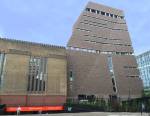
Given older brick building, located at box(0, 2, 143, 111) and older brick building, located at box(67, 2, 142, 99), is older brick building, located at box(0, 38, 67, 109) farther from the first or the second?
older brick building, located at box(67, 2, 142, 99)

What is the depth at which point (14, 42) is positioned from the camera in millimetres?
60531

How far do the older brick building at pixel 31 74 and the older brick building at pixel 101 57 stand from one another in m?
11.5

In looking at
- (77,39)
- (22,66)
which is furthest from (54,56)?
(77,39)

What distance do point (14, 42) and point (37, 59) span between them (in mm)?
7832

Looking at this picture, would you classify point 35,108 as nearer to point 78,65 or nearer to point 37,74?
point 37,74

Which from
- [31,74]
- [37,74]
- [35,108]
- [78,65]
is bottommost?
[35,108]

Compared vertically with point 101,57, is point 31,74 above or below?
below

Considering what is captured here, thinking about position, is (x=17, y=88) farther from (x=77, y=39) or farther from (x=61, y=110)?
(x=77, y=39)

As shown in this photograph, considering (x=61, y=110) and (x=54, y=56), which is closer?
(x=61, y=110)

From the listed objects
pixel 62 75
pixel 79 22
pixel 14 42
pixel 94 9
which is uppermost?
pixel 94 9

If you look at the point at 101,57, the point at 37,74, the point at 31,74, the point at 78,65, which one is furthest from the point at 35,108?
the point at 101,57

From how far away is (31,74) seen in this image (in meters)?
60.8

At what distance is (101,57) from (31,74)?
3324cm

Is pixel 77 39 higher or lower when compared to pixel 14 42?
higher
